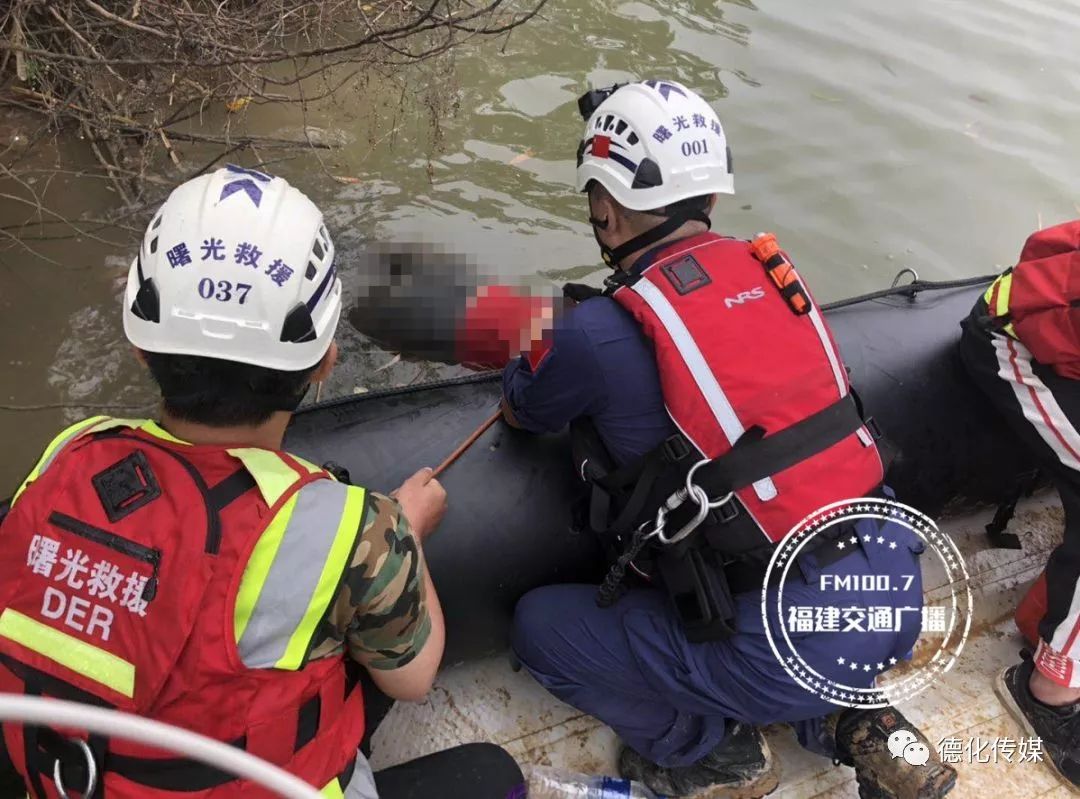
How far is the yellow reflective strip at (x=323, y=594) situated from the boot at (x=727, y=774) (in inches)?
54.1

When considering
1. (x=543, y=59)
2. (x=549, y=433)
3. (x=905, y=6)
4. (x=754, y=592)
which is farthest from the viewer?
(x=905, y=6)

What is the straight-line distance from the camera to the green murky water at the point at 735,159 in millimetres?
3557

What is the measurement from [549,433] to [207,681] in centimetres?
126

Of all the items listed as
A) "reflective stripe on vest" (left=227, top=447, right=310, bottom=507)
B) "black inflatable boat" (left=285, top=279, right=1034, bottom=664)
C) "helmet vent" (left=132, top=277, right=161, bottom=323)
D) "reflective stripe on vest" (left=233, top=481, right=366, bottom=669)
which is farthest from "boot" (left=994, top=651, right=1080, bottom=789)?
"helmet vent" (left=132, top=277, right=161, bottom=323)

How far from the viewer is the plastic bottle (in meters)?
2.18

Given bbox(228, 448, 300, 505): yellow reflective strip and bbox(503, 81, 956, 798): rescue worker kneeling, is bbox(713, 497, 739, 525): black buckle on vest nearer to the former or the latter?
bbox(503, 81, 956, 798): rescue worker kneeling

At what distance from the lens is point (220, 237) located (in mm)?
1313

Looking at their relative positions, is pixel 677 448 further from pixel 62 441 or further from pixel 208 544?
pixel 62 441

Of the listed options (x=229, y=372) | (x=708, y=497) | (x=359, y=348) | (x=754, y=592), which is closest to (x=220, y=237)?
(x=229, y=372)

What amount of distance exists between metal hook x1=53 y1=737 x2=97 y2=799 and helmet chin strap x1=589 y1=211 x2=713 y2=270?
1595mm

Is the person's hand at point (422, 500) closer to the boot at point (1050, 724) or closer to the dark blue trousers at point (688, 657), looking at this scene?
the dark blue trousers at point (688, 657)

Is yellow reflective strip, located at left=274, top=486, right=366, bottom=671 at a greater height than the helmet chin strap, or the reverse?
the helmet chin strap

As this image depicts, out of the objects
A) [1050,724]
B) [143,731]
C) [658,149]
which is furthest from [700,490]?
[1050,724]

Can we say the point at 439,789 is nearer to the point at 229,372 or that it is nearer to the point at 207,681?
the point at 207,681
